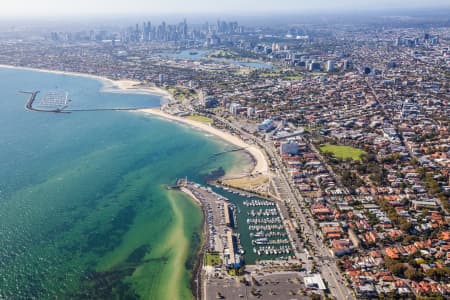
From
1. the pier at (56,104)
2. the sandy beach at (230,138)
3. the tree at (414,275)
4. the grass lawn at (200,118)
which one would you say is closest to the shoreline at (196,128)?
the sandy beach at (230,138)

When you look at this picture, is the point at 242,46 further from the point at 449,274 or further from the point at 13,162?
the point at 449,274

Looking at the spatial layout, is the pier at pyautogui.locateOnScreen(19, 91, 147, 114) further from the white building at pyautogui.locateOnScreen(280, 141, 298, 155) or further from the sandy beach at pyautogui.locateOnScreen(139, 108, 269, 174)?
the white building at pyautogui.locateOnScreen(280, 141, 298, 155)

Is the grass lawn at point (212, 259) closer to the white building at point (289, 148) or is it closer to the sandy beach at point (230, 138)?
the sandy beach at point (230, 138)

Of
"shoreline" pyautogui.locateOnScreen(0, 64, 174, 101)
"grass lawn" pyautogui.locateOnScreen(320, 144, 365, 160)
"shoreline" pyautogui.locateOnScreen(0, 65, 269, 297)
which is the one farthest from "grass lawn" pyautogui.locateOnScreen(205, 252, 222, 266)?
"shoreline" pyautogui.locateOnScreen(0, 64, 174, 101)

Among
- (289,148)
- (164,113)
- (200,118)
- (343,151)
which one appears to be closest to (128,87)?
(164,113)

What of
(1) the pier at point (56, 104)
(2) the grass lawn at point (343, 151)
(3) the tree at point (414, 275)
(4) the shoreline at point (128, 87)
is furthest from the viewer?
(4) the shoreline at point (128, 87)

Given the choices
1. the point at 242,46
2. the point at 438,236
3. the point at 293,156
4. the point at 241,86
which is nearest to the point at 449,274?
the point at 438,236
